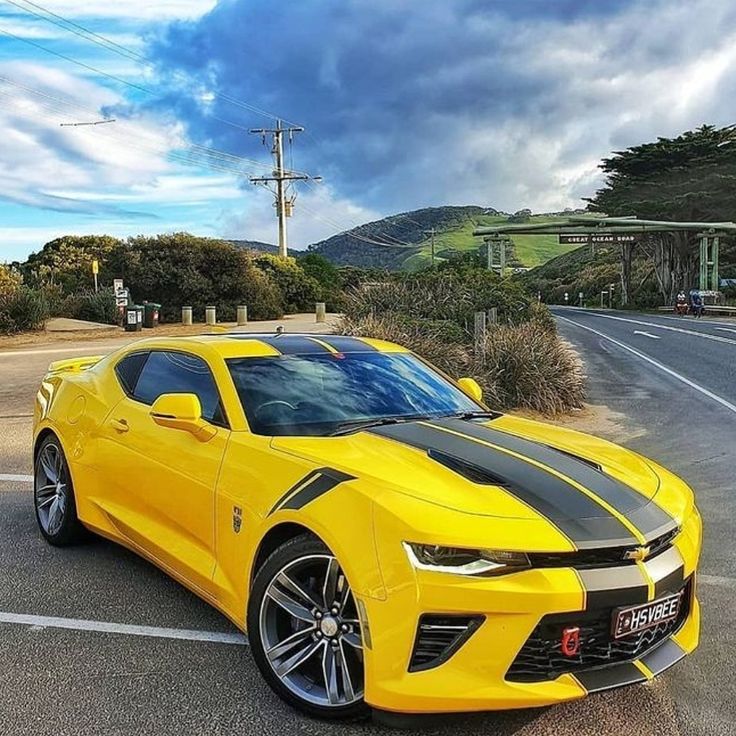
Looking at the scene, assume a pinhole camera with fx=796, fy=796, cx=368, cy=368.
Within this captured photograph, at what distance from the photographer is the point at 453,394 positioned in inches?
195

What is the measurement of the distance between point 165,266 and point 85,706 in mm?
34394

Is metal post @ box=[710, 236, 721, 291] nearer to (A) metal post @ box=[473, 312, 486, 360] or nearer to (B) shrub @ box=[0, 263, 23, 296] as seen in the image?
(B) shrub @ box=[0, 263, 23, 296]

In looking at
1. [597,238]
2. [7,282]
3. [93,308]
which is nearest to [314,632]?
[7,282]

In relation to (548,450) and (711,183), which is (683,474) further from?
(711,183)

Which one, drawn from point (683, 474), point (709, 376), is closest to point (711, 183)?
point (709, 376)

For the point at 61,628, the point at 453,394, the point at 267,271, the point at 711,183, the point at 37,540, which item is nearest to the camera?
the point at 61,628

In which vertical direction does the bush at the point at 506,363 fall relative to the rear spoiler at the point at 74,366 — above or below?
below

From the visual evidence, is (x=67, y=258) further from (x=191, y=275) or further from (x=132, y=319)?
(x=132, y=319)

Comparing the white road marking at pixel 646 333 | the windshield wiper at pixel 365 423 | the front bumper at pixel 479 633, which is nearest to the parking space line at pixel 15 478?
the windshield wiper at pixel 365 423

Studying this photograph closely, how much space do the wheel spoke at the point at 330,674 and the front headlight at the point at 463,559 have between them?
25.6 inches

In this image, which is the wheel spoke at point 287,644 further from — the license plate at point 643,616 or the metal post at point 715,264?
the metal post at point 715,264

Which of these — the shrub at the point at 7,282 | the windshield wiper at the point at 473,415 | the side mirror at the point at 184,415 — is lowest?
the windshield wiper at the point at 473,415

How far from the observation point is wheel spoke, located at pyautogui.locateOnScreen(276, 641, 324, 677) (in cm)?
322

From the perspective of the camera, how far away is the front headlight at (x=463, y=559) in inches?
110
